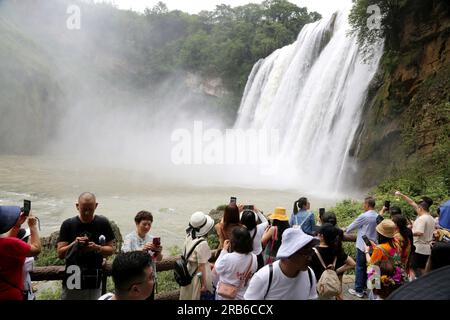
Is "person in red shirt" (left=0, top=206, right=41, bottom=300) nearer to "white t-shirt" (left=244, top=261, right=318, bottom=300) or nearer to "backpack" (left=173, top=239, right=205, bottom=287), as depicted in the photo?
"backpack" (left=173, top=239, right=205, bottom=287)

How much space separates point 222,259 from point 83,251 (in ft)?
4.85

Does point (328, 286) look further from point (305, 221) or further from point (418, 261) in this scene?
point (418, 261)

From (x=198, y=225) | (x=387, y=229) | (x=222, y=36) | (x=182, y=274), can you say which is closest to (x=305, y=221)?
(x=387, y=229)

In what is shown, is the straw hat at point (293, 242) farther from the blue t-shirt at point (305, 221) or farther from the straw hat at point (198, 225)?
the blue t-shirt at point (305, 221)

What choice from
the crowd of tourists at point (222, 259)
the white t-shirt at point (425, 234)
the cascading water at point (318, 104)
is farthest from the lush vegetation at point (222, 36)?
the crowd of tourists at point (222, 259)

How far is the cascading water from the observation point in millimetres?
16562

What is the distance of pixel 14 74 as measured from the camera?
3030 centimetres

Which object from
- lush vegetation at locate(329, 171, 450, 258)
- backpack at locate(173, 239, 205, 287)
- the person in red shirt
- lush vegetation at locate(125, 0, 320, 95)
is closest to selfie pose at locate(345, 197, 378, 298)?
backpack at locate(173, 239, 205, 287)

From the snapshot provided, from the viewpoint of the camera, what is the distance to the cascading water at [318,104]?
54.3 ft

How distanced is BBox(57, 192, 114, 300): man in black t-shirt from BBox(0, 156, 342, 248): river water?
5904mm

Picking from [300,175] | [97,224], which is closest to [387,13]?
[300,175]

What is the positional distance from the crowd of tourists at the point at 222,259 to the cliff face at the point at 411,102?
8.96 m
